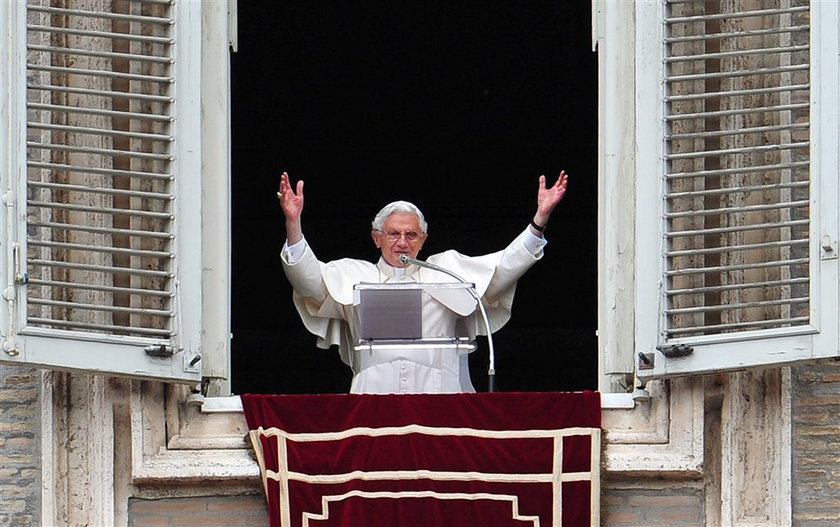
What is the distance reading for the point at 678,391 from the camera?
10570mm

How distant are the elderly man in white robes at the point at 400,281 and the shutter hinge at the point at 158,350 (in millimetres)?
987

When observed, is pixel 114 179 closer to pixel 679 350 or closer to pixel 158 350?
pixel 158 350

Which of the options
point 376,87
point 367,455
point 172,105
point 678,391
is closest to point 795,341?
point 678,391

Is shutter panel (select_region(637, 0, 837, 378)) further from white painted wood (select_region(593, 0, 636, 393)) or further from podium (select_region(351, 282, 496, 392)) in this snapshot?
podium (select_region(351, 282, 496, 392))

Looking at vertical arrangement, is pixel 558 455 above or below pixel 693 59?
below

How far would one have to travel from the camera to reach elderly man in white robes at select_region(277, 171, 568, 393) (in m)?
11.2

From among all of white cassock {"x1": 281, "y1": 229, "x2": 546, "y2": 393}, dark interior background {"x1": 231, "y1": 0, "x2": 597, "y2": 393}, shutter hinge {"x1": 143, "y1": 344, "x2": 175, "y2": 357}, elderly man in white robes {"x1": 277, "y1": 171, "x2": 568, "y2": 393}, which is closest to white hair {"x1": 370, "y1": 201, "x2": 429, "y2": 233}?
elderly man in white robes {"x1": 277, "y1": 171, "x2": 568, "y2": 393}

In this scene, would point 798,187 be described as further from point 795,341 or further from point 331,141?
point 331,141

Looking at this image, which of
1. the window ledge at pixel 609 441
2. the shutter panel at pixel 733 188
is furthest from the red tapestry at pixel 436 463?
the shutter panel at pixel 733 188

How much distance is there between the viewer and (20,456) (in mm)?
10562

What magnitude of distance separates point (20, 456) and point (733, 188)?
8.90ft

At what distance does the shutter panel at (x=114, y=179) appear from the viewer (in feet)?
34.2

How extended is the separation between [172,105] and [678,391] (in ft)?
6.81

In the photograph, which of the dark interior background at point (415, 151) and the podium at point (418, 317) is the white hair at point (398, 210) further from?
the dark interior background at point (415, 151)
